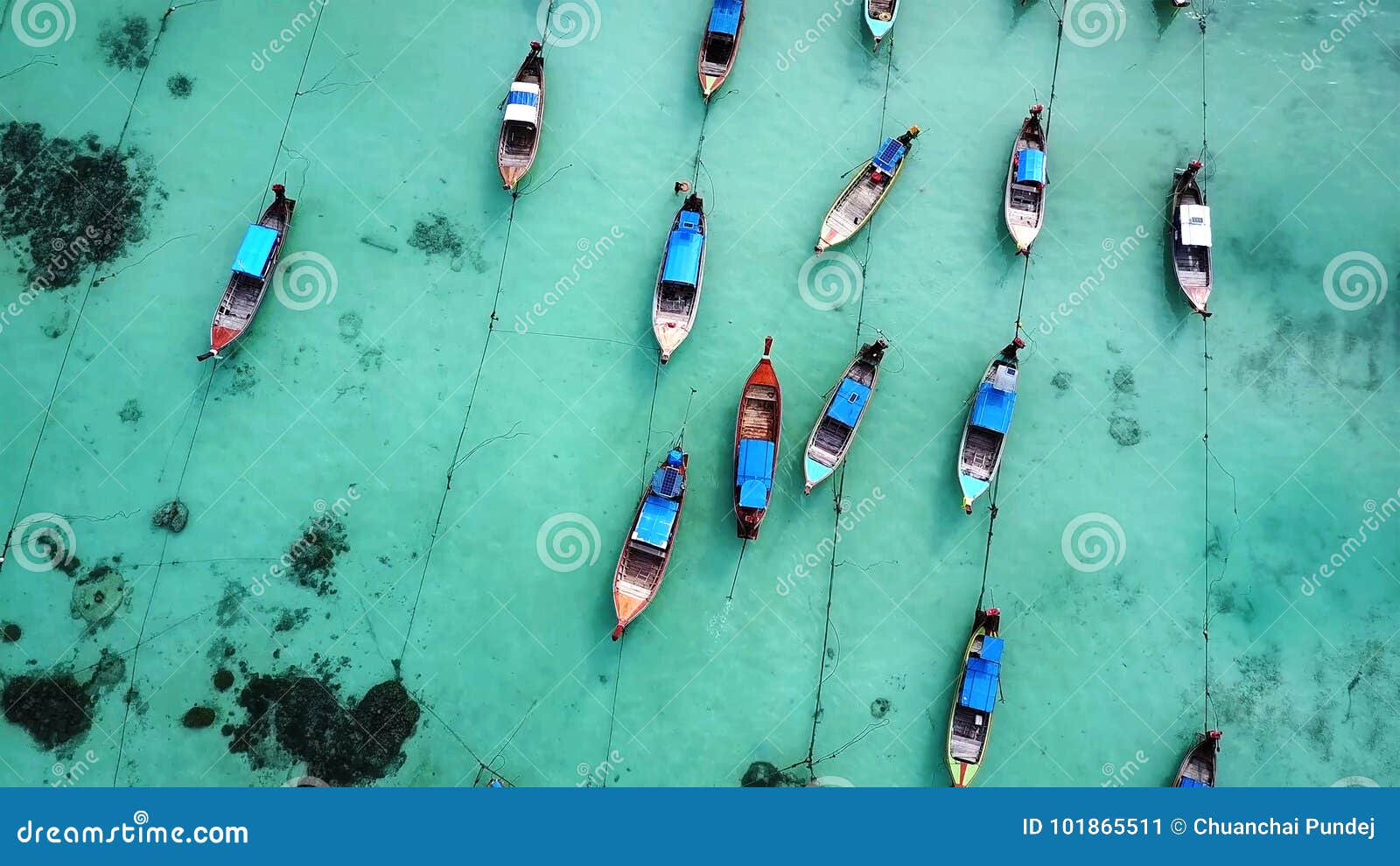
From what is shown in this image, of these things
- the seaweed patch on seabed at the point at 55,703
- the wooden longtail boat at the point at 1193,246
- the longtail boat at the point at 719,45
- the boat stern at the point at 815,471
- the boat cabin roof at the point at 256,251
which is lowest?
the seaweed patch on seabed at the point at 55,703

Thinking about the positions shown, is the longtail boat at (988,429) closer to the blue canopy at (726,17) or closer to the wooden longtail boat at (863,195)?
the wooden longtail boat at (863,195)

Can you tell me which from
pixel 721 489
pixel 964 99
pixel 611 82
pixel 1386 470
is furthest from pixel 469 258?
pixel 1386 470

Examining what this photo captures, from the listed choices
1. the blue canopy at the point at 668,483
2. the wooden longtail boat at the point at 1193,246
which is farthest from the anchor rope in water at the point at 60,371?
the wooden longtail boat at the point at 1193,246

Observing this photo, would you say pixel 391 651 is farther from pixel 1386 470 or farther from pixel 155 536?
pixel 1386 470

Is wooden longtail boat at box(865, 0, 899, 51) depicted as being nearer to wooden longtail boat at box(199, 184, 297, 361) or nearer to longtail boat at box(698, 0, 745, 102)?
longtail boat at box(698, 0, 745, 102)

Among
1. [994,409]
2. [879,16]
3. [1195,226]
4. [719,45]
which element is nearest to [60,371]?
[719,45]

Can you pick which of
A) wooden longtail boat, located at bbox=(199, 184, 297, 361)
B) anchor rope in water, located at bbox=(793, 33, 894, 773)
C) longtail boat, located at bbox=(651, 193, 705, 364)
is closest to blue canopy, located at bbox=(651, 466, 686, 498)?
longtail boat, located at bbox=(651, 193, 705, 364)

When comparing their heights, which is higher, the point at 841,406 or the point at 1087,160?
the point at 1087,160
